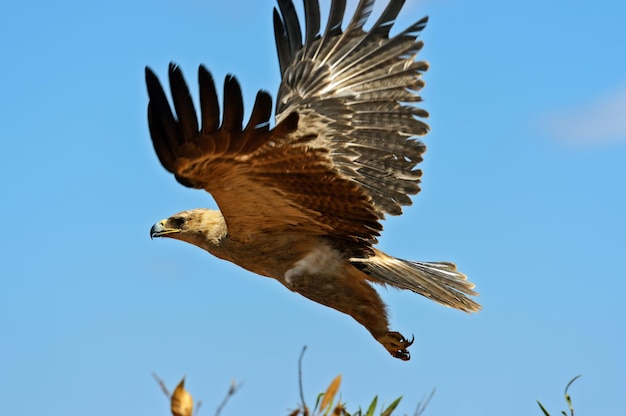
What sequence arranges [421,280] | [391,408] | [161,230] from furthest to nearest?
[161,230]
[421,280]
[391,408]

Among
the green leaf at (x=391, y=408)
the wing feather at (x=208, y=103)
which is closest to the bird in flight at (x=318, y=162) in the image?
the wing feather at (x=208, y=103)

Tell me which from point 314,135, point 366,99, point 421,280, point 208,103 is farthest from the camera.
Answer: point 366,99

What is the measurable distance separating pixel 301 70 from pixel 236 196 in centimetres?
141

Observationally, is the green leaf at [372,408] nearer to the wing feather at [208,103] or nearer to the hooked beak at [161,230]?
the wing feather at [208,103]

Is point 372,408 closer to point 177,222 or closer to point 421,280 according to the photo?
point 421,280

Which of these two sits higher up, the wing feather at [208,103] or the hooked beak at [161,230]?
the hooked beak at [161,230]

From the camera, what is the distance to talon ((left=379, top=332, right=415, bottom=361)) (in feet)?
17.5

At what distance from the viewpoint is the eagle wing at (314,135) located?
409cm

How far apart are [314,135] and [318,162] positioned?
14cm

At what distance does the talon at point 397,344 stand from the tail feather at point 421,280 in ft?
1.22

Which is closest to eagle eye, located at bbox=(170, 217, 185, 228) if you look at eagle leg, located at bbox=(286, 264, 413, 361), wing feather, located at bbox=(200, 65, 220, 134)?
eagle leg, located at bbox=(286, 264, 413, 361)

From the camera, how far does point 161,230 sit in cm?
594

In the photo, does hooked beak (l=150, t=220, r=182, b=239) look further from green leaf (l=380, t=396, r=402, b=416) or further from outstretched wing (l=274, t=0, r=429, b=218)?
green leaf (l=380, t=396, r=402, b=416)

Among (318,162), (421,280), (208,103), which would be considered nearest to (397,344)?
(421,280)
